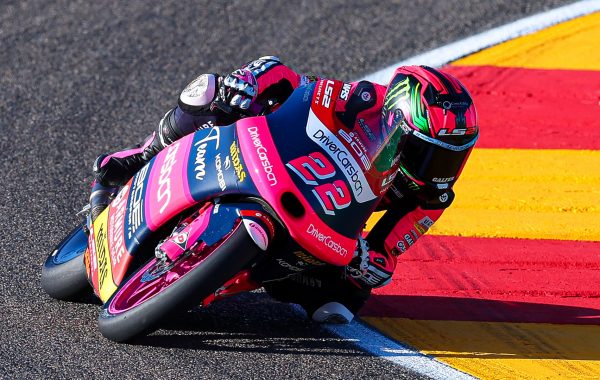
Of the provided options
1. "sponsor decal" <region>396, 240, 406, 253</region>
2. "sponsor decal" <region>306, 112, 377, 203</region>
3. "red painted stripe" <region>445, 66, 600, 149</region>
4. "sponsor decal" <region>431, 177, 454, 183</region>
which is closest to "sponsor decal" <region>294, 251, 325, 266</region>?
"sponsor decal" <region>306, 112, 377, 203</region>

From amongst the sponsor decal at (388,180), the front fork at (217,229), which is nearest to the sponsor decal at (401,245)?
the sponsor decal at (388,180)

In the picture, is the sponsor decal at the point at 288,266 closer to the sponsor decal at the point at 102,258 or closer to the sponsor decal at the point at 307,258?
the sponsor decal at the point at 307,258

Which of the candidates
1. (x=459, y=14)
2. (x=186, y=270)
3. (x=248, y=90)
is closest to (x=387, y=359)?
(x=186, y=270)

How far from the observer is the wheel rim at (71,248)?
557 cm

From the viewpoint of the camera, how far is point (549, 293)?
20.0 feet

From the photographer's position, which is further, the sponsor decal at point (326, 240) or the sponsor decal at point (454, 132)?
the sponsor decal at point (454, 132)

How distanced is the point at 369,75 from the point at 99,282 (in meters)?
3.85

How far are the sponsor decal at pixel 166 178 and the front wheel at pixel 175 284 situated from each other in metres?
0.27

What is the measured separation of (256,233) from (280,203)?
17 cm

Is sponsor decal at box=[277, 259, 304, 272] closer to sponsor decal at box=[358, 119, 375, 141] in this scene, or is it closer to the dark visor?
sponsor decal at box=[358, 119, 375, 141]

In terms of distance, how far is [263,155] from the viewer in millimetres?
4887

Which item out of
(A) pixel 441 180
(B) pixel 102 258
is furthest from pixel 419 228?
(B) pixel 102 258

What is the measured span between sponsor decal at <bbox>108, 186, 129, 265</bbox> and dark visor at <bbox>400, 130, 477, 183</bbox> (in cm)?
130

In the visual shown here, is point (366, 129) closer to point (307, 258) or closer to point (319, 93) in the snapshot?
point (319, 93)
